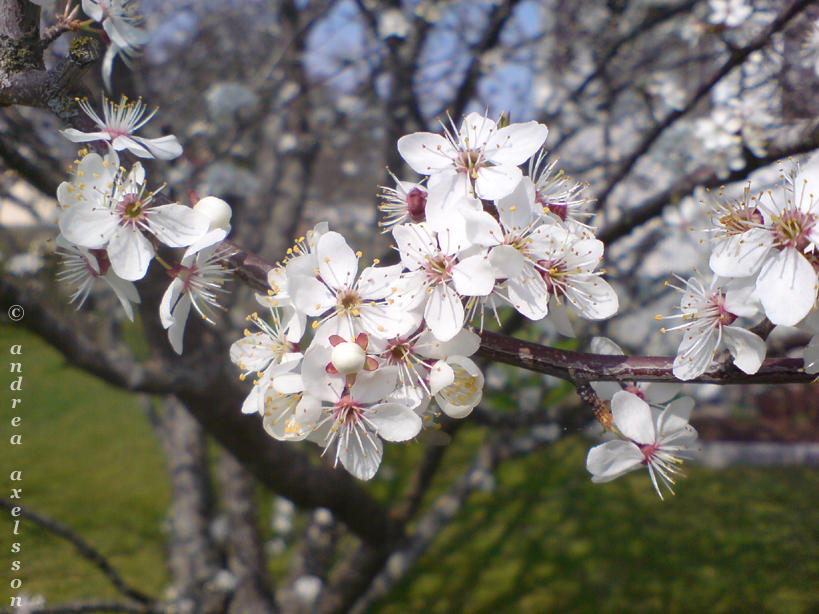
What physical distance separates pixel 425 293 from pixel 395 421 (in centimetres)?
19

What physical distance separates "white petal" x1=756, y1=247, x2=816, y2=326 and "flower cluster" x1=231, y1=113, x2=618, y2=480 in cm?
24

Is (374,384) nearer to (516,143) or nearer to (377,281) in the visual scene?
(377,281)

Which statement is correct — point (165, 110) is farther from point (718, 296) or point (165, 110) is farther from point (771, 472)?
point (771, 472)

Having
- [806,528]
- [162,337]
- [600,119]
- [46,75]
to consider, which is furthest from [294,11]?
[806,528]

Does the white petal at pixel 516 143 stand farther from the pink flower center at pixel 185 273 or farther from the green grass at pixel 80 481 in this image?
the green grass at pixel 80 481

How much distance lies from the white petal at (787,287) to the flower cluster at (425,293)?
0.79 feet

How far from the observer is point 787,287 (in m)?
0.81

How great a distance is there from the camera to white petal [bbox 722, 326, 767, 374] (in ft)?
2.83

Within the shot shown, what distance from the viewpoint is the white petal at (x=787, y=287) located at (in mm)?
785

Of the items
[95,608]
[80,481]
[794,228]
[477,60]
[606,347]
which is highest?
[794,228]

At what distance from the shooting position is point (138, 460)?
16.9ft

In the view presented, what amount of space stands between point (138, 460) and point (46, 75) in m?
4.86

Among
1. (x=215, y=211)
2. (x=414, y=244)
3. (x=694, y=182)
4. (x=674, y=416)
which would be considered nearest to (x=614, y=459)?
(x=674, y=416)

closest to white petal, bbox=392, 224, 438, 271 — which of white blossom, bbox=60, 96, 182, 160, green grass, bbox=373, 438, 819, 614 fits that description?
white blossom, bbox=60, 96, 182, 160
